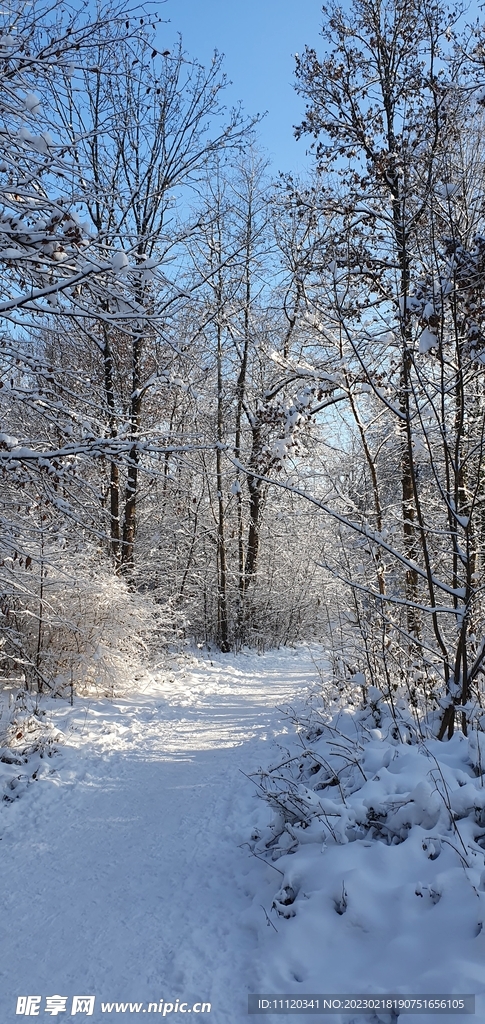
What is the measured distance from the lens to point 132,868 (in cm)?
365

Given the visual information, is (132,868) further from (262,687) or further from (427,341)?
(262,687)

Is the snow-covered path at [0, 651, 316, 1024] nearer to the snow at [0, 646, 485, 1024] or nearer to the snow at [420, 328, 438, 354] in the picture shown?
the snow at [0, 646, 485, 1024]

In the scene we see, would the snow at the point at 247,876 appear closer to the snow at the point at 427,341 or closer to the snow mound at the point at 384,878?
the snow mound at the point at 384,878

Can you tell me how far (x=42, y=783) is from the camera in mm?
4930

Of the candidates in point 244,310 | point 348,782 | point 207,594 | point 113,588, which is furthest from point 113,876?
point 244,310

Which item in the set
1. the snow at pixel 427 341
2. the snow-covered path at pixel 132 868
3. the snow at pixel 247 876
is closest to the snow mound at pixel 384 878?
the snow at pixel 247 876

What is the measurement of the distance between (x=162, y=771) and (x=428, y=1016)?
3.67m

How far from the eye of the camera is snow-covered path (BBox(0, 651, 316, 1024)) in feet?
8.62

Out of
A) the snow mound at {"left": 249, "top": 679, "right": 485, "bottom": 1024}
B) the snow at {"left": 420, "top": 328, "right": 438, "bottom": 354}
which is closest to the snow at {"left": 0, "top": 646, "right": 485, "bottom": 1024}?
the snow mound at {"left": 249, "top": 679, "right": 485, "bottom": 1024}

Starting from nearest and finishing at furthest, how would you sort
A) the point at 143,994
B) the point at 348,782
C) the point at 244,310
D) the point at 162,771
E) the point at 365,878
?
the point at 143,994
the point at 365,878
the point at 348,782
the point at 162,771
the point at 244,310

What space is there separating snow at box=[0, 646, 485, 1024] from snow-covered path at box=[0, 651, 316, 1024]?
12mm

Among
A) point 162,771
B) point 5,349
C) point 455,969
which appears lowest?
point 162,771

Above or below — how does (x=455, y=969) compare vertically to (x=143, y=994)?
above

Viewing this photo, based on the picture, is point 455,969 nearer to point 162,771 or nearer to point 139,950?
point 139,950
